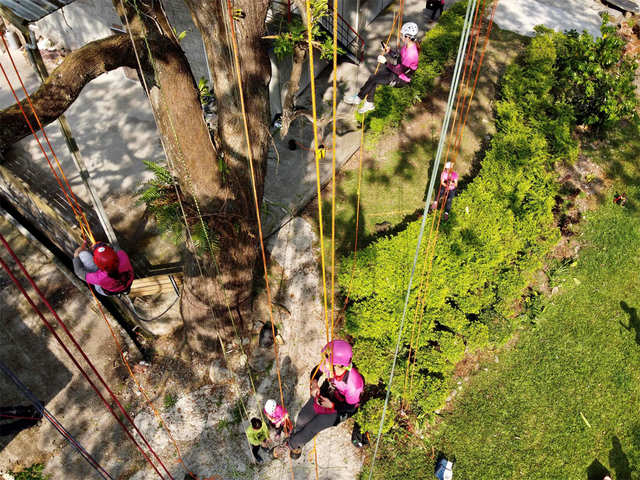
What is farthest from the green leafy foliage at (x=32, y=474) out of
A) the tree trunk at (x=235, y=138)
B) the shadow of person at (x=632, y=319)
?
the shadow of person at (x=632, y=319)

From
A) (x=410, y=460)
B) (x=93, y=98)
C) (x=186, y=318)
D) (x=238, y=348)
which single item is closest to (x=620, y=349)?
(x=410, y=460)

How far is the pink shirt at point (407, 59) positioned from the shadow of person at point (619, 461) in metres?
8.23

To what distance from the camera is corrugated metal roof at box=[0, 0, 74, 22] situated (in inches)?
236

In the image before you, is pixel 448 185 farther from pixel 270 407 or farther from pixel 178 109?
pixel 178 109

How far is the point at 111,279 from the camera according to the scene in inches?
263

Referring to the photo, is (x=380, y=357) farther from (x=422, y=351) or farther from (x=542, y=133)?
(x=542, y=133)

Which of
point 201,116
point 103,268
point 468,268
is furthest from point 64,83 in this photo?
point 468,268

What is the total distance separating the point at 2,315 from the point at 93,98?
694 cm

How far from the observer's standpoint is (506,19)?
16.1 m

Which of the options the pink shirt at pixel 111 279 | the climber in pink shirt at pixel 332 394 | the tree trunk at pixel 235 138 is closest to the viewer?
the tree trunk at pixel 235 138

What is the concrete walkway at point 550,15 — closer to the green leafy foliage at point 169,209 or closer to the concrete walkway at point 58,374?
the green leafy foliage at point 169,209

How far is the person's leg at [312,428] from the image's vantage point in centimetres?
691

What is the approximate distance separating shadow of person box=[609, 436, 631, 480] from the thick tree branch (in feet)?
32.1

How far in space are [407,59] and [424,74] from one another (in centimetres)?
294
